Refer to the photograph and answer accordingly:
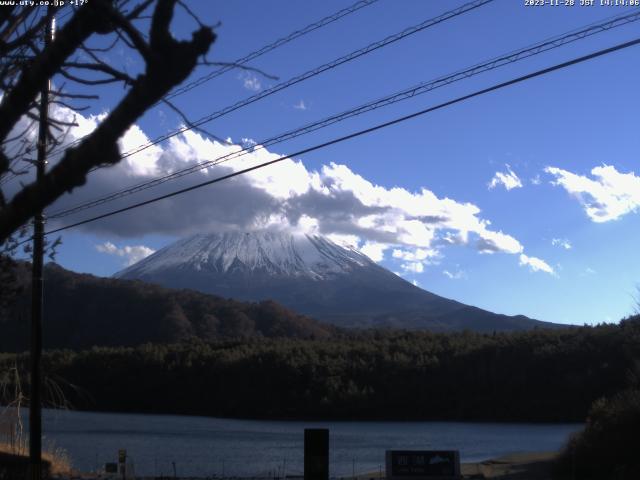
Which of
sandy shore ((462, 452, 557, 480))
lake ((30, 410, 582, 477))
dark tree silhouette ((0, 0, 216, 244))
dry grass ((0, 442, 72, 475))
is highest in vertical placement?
dark tree silhouette ((0, 0, 216, 244))

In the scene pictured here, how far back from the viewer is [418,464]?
18.1 meters

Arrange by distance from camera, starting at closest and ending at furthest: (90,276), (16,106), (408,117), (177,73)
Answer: (177,73), (16,106), (408,117), (90,276)

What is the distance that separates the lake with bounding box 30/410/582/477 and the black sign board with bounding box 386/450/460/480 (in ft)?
36.9

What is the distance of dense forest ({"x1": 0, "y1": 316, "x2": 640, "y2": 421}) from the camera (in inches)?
2516

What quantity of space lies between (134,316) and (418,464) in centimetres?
9018

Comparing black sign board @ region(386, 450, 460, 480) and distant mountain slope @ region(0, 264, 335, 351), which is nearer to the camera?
black sign board @ region(386, 450, 460, 480)

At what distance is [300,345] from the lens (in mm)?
80625

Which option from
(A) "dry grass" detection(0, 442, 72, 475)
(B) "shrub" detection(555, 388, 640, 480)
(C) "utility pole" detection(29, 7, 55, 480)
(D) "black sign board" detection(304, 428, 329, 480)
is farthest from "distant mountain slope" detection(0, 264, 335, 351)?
(D) "black sign board" detection(304, 428, 329, 480)

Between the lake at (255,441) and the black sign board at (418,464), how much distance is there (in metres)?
11.2

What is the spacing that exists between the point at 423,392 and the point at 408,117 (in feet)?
196

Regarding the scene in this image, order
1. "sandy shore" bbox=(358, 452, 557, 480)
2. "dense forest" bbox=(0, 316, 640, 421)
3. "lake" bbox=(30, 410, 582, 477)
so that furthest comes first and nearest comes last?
"dense forest" bbox=(0, 316, 640, 421) → "lake" bbox=(30, 410, 582, 477) → "sandy shore" bbox=(358, 452, 557, 480)

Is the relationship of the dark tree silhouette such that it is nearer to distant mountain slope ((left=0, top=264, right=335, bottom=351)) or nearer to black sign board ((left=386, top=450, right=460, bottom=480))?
black sign board ((left=386, top=450, right=460, bottom=480))

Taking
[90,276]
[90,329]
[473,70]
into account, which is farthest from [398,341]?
[473,70]

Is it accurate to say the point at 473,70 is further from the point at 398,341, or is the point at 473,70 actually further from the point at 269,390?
the point at 398,341
